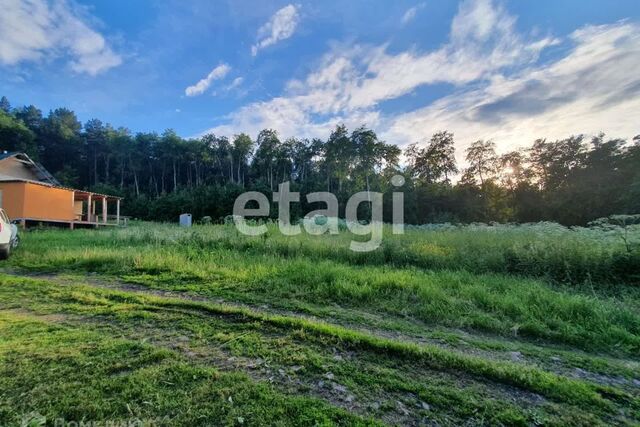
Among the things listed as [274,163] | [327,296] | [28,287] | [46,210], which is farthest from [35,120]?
[327,296]

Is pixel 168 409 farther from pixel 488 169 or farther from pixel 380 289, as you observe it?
pixel 488 169

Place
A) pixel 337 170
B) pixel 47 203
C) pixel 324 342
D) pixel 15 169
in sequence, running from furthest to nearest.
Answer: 1. pixel 337 170
2. pixel 15 169
3. pixel 47 203
4. pixel 324 342

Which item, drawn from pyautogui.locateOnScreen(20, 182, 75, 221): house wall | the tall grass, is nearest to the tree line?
pyautogui.locateOnScreen(20, 182, 75, 221): house wall

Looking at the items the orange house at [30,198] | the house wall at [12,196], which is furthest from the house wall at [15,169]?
the house wall at [12,196]

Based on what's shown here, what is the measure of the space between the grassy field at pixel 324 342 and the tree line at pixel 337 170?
27.7 m

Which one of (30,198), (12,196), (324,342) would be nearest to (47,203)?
(30,198)

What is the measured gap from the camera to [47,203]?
17.3 m

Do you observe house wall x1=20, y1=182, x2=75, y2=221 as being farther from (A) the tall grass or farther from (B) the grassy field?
(B) the grassy field

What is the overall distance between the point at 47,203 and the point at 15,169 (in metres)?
7.08

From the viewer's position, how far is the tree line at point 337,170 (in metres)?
31.1

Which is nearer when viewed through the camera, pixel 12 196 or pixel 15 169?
pixel 12 196

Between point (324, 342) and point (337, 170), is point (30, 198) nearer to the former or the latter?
point (324, 342)

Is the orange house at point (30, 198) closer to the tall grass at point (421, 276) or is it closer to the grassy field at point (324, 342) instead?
the tall grass at point (421, 276)

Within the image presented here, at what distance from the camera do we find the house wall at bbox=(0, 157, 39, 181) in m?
Result: 19.4
